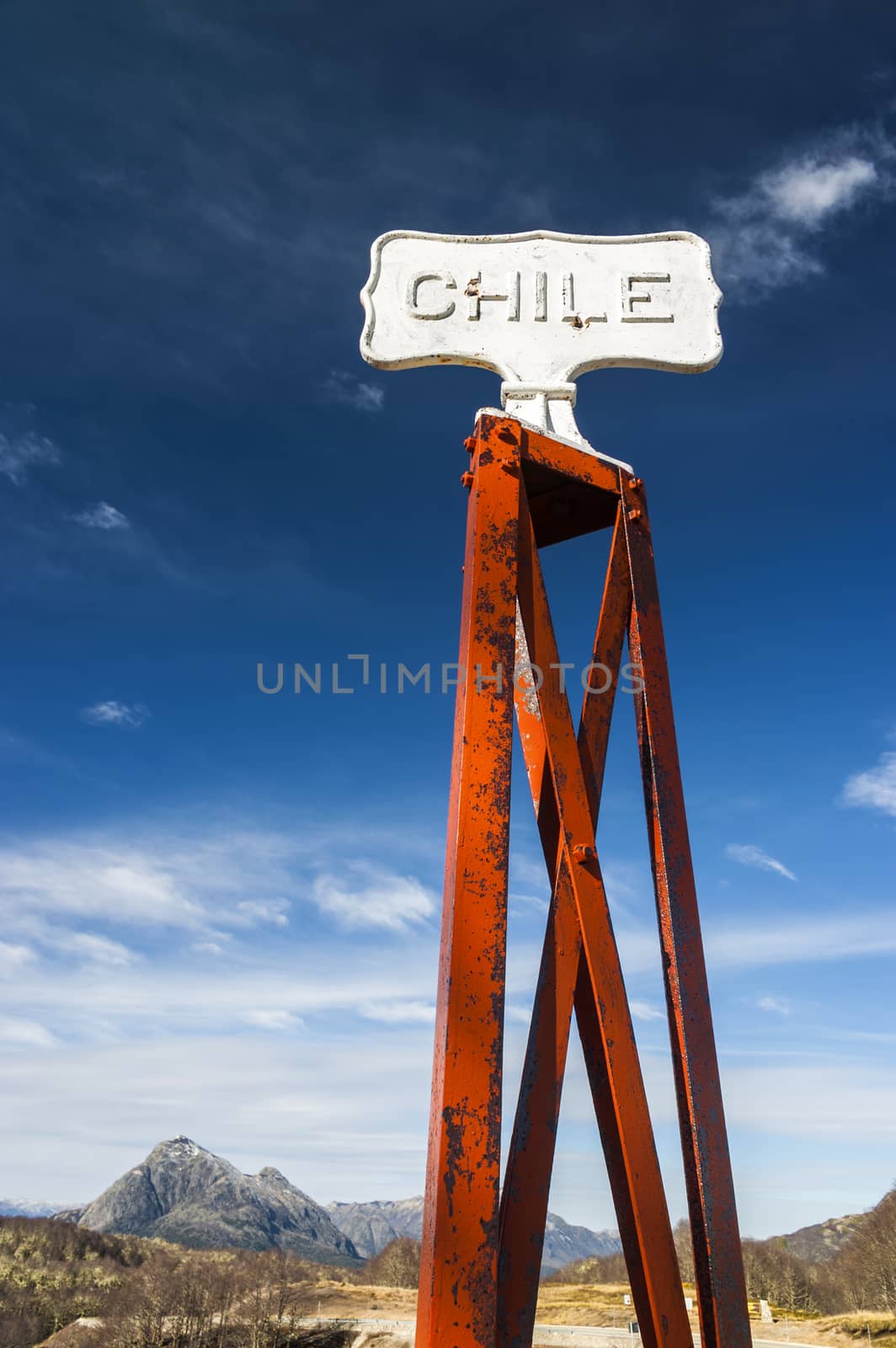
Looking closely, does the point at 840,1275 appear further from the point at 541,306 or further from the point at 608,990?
the point at 541,306

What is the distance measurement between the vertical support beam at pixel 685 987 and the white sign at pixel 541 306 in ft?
3.29

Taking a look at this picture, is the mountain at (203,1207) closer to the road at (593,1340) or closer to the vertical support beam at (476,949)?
the road at (593,1340)

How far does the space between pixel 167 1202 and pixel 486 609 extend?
162 m

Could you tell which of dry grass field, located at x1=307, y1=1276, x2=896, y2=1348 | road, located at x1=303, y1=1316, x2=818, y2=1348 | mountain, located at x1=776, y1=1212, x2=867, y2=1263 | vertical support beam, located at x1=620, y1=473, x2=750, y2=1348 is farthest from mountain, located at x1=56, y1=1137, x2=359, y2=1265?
vertical support beam, located at x1=620, y1=473, x2=750, y2=1348

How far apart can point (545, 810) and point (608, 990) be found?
2.74ft

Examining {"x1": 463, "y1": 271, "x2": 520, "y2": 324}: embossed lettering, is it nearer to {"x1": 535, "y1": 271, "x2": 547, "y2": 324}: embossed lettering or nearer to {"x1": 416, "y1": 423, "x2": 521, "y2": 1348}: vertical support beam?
{"x1": 535, "y1": 271, "x2": 547, "y2": 324}: embossed lettering

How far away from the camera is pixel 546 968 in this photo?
3.70m

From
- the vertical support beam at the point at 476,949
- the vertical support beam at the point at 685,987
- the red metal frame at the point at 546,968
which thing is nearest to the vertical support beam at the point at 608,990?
the red metal frame at the point at 546,968

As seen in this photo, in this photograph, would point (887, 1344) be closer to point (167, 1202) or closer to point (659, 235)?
point (659, 235)

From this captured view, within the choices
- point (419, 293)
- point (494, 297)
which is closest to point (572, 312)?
point (494, 297)

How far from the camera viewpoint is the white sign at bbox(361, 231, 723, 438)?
511cm

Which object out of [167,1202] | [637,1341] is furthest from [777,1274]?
[167,1202]

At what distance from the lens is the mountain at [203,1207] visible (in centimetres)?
12888

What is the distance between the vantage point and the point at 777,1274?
40375 mm
